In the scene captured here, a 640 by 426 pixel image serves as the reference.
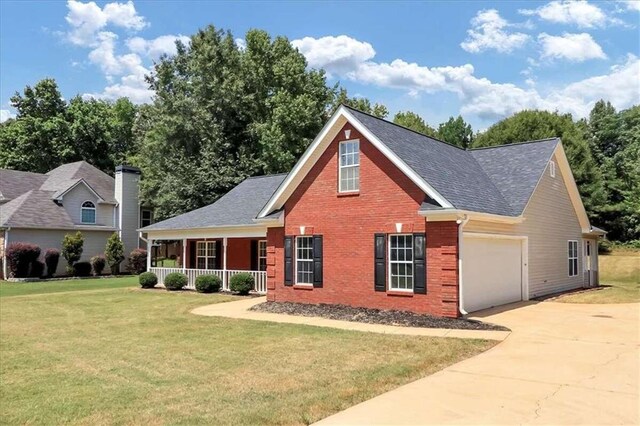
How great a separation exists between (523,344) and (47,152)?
52.4 m

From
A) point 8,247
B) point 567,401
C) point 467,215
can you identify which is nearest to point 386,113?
point 8,247

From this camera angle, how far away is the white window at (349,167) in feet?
54.4

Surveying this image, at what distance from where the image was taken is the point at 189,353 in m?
10.3

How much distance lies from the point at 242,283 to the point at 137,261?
17.3m

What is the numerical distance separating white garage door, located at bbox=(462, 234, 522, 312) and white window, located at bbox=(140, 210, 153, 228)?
102 ft

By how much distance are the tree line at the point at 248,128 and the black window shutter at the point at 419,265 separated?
83.9 feet

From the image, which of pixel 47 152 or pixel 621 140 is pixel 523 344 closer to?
pixel 621 140

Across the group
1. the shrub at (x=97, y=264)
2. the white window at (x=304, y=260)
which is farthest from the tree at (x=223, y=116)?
the white window at (x=304, y=260)

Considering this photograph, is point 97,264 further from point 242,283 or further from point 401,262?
point 401,262

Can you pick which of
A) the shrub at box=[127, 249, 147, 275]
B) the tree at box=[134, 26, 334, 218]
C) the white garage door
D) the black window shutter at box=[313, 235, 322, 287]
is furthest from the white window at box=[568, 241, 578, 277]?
the shrub at box=[127, 249, 147, 275]

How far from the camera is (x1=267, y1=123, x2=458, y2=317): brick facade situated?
14297 millimetres

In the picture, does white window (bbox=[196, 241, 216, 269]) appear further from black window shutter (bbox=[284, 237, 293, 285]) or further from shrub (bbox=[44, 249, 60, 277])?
shrub (bbox=[44, 249, 60, 277])

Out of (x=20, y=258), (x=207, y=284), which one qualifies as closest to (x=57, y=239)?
(x=20, y=258)

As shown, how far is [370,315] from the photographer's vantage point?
48.2 ft
